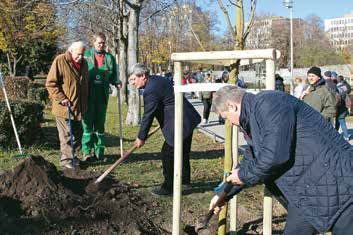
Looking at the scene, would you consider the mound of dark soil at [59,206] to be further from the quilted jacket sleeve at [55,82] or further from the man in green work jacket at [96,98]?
the man in green work jacket at [96,98]

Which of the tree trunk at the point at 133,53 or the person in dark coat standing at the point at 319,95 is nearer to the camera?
the person in dark coat standing at the point at 319,95

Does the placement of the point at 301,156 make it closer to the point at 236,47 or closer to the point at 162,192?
the point at 236,47

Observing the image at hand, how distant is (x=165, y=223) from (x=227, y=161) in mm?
1271

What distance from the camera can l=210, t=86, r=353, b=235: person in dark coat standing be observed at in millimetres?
2766

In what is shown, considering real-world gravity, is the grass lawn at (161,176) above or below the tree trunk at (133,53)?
below

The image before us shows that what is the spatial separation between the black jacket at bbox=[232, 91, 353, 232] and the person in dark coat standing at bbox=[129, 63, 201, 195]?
235cm

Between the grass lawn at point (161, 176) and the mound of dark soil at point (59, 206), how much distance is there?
1.23 ft

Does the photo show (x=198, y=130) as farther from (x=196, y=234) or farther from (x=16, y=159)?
(x=196, y=234)

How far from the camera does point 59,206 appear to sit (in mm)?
4461

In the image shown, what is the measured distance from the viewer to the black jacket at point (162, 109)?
5.28 metres

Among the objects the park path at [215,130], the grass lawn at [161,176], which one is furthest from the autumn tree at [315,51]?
the grass lawn at [161,176]

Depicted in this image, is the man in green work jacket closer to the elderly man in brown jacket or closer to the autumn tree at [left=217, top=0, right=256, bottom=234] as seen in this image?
the elderly man in brown jacket

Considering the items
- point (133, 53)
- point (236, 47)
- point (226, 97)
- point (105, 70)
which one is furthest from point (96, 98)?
point (133, 53)

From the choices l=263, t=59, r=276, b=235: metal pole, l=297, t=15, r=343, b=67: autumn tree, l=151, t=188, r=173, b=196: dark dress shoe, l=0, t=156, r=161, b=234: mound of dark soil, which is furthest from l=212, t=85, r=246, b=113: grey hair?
l=297, t=15, r=343, b=67: autumn tree
